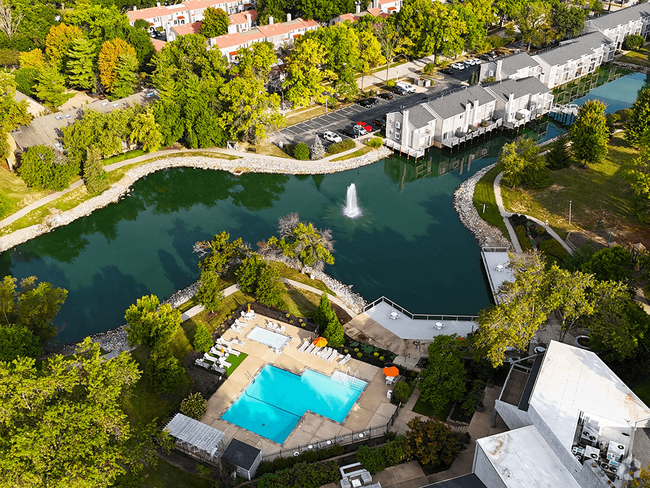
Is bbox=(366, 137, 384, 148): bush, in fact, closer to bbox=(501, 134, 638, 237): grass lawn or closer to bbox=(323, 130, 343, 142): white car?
bbox=(323, 130, 343, 142): white car

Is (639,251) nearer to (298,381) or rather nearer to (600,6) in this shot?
(298,381)

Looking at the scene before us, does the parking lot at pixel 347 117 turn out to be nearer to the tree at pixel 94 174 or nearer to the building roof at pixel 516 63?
the building roof at pixel 516 63

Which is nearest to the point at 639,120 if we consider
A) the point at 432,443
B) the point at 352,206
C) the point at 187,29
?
the point at 352,206

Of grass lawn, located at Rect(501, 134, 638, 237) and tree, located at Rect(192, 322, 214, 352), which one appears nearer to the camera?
tree, located at Rect(192, 322, 214, 352)

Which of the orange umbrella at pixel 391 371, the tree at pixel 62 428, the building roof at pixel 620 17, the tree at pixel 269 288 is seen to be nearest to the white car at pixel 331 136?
the tree at pixel 269 288

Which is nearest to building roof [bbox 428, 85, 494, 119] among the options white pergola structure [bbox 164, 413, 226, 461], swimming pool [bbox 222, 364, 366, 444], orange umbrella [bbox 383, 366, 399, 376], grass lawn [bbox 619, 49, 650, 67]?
grass lawn [bbox 619, 49, 650, 67]

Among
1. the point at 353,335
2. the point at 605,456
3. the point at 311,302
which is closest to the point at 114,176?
the point at 311,302

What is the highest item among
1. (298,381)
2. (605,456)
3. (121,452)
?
(121,452)
